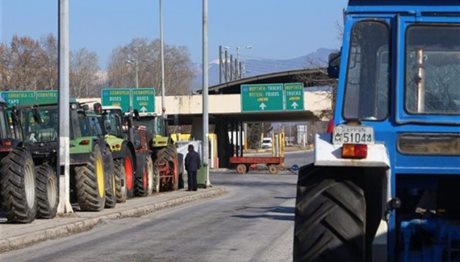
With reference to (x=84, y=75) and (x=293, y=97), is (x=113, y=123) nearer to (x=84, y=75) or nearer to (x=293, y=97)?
(x=293, y=97)

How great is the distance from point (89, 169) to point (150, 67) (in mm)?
93149

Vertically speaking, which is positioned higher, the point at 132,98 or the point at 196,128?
the point at 132,98

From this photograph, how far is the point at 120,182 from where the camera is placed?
954 inches

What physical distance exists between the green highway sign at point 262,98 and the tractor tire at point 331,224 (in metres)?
50.3

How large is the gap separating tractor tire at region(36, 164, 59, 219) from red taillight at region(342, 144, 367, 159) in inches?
487

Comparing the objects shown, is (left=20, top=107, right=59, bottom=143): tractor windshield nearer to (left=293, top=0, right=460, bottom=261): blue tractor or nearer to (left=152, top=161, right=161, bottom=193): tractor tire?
(left=152, top=161, right=161, bottom=193): tractor tire

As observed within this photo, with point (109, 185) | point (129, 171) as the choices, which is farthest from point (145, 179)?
point (109, 185)

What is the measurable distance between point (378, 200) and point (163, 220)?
13.1m

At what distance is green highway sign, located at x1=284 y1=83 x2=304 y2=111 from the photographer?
56.7m

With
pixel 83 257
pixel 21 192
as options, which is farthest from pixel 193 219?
pixel 83 257

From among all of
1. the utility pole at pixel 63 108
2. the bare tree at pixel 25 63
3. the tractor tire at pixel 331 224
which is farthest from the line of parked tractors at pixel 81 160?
the bare tree at pixel 25 63

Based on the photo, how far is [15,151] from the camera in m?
16.4

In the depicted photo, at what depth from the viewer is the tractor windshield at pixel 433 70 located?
661 centimetres

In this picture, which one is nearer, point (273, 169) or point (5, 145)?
point (5, 145)
